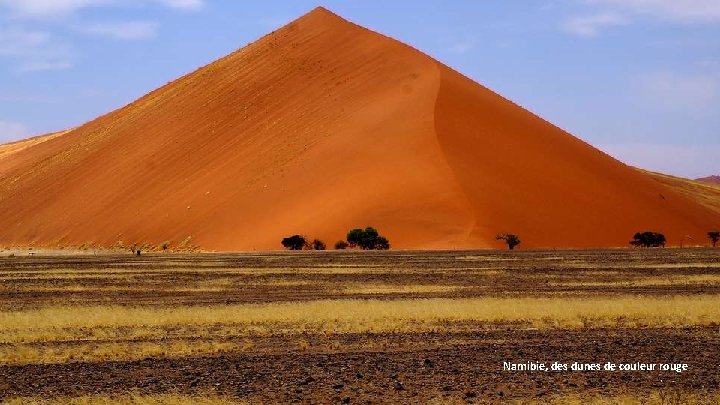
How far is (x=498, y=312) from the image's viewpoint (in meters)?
25.0

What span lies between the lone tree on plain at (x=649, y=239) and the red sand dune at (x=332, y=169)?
1.90m

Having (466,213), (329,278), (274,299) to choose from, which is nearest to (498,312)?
(274,299)

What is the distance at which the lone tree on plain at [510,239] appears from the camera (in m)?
73.9

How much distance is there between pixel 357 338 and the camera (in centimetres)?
2039

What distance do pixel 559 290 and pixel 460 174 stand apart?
51953 millimetres

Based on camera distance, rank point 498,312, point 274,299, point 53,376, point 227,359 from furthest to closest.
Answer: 1. point 274,299
2. point 498,312
3. point 227,359
4. point 53,376

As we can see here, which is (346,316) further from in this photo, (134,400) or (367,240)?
(367,240)

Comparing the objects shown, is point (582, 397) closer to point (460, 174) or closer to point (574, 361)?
point (574, 361)

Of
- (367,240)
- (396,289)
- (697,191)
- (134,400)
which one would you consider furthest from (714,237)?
(134,400)

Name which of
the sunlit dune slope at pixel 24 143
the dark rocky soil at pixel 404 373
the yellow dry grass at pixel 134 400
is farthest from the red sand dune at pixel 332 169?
the yellow dry grass at pixel 134 400

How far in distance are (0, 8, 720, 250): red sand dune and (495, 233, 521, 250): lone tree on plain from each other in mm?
519

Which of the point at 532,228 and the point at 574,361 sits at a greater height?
the point at 532,228

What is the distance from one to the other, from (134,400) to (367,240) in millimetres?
59471

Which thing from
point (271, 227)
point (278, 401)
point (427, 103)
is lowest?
point (278, 401)
